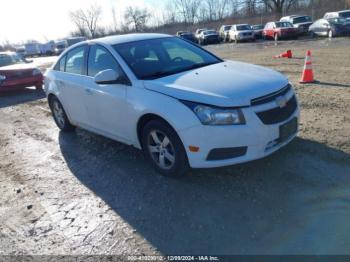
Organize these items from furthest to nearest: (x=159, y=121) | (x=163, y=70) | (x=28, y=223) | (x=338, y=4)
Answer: (x=338, y=4)
(x=163, y=70)
(x=159, y=121)
(x=28, y=223)

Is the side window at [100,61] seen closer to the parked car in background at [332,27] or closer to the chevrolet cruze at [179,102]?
the chevrolet cruze at [179,102]

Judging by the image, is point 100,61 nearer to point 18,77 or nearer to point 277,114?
point 277,114

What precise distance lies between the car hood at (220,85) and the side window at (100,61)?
0.77 metres

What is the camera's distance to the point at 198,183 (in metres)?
4.32

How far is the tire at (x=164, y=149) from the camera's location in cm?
421

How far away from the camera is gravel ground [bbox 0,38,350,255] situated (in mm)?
3301

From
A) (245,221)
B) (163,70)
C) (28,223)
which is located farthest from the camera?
(163,70)

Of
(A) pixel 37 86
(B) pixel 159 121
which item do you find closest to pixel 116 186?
(B) pixel 159 121

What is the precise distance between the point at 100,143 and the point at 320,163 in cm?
351

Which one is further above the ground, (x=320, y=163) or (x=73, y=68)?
(x=73, y=68)

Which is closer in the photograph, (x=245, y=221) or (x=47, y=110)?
(x=245, y=221)

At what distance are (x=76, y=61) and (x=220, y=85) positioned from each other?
114 inches

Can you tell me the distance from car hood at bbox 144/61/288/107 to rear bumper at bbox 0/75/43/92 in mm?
9442

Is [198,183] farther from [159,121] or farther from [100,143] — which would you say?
[100,143]
